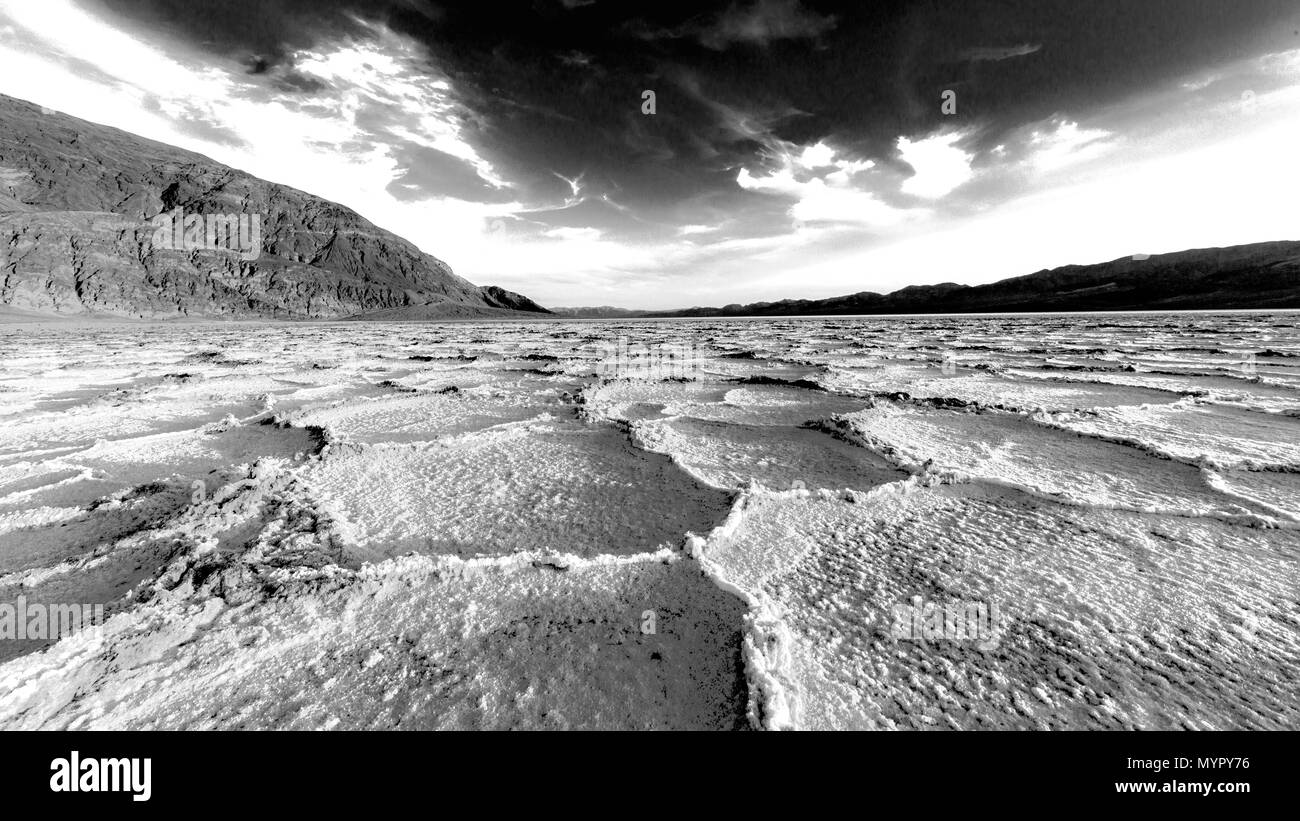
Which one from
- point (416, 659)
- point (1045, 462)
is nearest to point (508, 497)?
point (416, 659)

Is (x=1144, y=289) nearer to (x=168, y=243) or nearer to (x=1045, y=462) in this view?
(x=1045, y=462)

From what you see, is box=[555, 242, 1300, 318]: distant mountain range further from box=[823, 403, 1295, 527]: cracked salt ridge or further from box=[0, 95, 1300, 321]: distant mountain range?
box=[823, 403, 1295, 527]: cracked salt ridge

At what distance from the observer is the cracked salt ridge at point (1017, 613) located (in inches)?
41.6

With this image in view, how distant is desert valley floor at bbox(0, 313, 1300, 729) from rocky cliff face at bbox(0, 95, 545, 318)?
5196cm

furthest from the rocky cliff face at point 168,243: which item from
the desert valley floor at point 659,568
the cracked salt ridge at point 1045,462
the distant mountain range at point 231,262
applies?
the cracked salt ridge at point 1045,462

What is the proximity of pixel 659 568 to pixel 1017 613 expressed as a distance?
3.40ft

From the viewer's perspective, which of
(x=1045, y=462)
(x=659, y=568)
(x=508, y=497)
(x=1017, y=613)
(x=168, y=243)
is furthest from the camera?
(x=168, y=243)

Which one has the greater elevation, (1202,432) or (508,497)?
(1202,432)

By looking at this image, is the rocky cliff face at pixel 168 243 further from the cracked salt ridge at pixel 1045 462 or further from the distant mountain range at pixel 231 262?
the cracked salt ridge at pixel 1045 462

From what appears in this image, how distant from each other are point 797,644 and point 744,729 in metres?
0.34

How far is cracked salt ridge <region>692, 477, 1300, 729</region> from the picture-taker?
106 cm

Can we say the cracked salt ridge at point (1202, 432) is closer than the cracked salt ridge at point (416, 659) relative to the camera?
No

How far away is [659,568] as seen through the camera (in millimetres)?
1650
